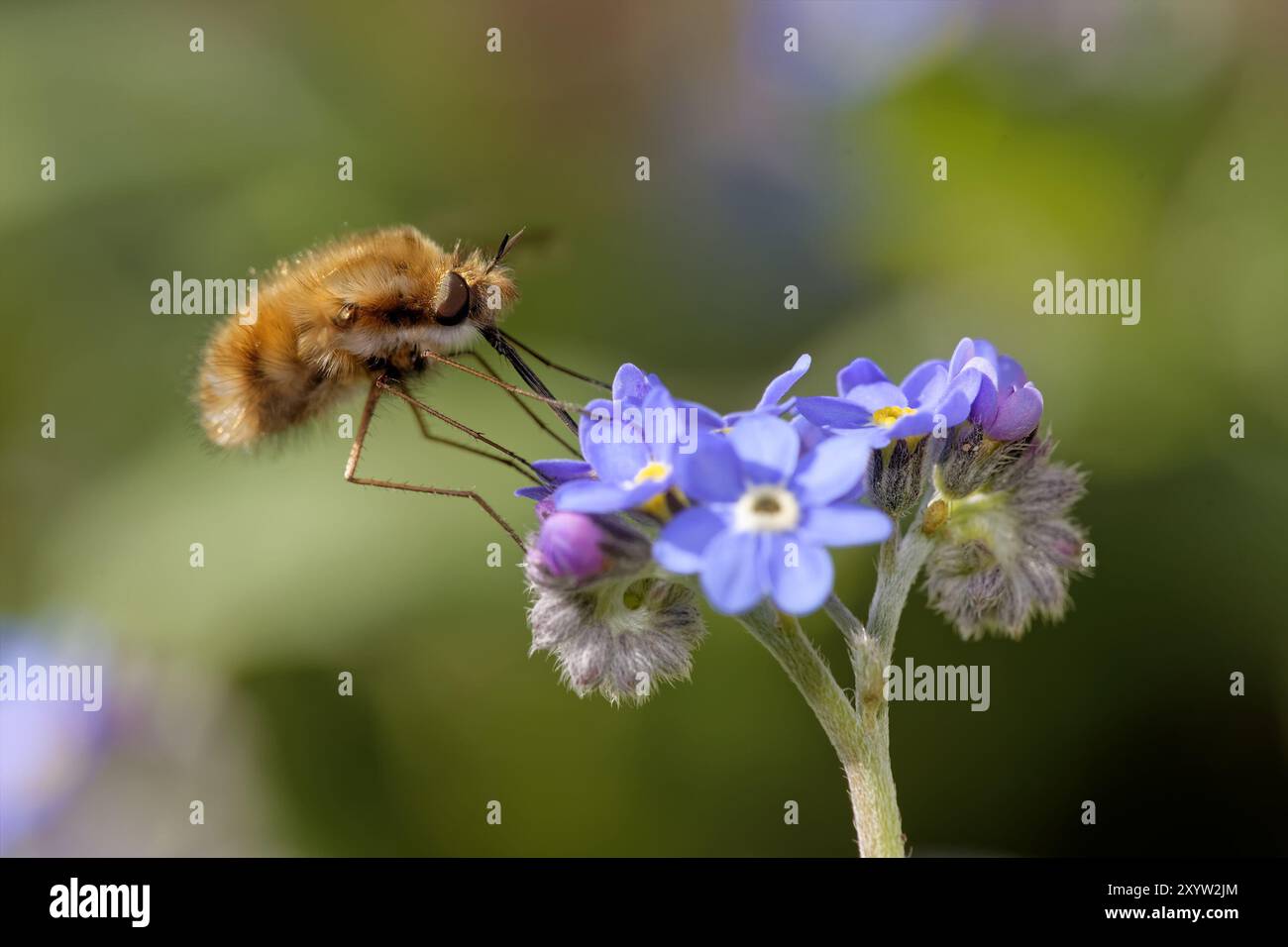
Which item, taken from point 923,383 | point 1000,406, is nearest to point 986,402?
point 1000,406

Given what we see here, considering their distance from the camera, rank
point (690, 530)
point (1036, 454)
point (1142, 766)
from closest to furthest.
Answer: point (690, 530)
point (1036, 454)
point (1142, 766)

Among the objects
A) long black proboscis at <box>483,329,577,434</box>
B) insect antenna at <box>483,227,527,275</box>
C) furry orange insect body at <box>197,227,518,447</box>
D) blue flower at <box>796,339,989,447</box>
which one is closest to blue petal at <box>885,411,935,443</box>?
blue flower at <box>796,339,989,447</box>

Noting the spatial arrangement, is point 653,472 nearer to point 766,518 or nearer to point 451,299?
point 766,518

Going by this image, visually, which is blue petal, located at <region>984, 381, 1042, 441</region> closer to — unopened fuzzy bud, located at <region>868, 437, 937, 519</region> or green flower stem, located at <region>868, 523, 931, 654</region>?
unopened fuzzy bud, located at <region>868, 437, 937, 519</region>

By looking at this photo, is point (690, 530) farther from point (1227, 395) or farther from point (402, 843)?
point (1227, 395)

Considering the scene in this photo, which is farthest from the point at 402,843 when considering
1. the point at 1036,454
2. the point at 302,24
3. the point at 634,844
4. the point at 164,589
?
the point at 302,24

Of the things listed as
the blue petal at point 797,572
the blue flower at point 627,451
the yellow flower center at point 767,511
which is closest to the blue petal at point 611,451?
the blue flower at point 627,451
